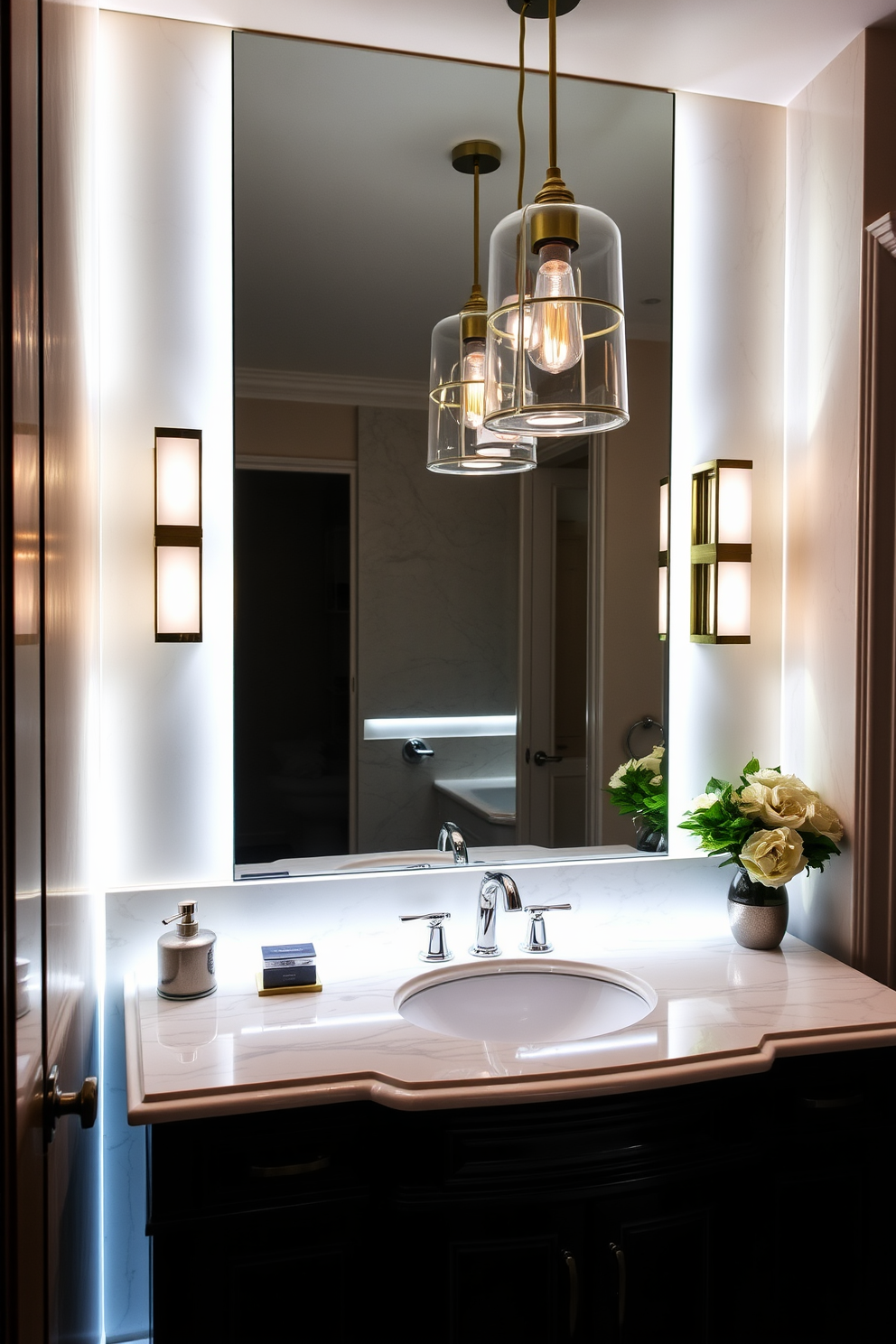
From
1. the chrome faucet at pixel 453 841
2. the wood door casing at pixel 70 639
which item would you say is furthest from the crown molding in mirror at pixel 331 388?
the chrome faucet at pixel 453 841

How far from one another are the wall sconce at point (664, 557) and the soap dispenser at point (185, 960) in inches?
43.5

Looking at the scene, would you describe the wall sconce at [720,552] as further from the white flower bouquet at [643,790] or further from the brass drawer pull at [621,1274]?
the brass drawer pull at [621,1274]

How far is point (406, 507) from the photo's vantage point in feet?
→ 6.43

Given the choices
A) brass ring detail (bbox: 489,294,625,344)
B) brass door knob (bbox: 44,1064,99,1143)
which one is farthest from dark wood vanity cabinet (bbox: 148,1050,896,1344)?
brass ring detail (bbox: 489,294,625,344)

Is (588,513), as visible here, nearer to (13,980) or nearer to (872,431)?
(872,431)

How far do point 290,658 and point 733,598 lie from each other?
3.08 ft

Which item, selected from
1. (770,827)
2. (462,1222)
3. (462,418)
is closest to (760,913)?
(770,827)

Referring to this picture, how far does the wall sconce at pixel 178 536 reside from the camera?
1.79 metres

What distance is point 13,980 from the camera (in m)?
0.75

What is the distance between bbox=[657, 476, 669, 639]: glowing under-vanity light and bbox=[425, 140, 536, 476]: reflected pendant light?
33 centimetres

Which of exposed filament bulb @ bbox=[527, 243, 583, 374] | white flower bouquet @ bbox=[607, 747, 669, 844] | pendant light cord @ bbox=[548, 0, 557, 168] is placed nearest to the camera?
exposed filament bulb @ bbox=[527, 243, 583, 374]

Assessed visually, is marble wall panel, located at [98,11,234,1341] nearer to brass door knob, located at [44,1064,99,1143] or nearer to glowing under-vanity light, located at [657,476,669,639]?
brass door knob, located at [44,1064,99,1143]

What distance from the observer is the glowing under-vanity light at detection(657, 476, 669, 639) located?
2.10 m

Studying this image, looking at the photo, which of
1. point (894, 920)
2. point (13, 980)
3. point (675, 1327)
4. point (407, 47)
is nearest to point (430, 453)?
point (407, 47)
